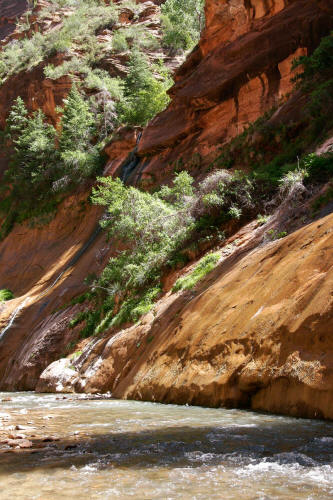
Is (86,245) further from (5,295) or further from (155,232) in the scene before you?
(155,232)

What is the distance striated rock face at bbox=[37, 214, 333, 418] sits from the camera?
6.85 m

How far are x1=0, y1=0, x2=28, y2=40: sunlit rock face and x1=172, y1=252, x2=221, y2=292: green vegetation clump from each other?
72.9 meters

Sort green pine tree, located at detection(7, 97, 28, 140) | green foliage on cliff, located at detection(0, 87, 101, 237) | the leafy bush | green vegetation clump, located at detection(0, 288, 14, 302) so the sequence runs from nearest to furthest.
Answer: green vegetation clump, located at detection(0, 288, 14, 302), the leafy bush, green foliage on cliff, located at detection(0, 87, 101, 237), green pine tree, located at detection(7, 97, 28, 140)

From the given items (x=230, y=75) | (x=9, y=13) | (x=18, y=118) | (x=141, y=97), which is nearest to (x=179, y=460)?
(x=230, y=75)

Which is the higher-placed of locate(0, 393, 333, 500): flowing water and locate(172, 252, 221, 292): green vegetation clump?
locate(172, 252, 221, 292): green vegetation clump

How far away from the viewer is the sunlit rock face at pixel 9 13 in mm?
74812

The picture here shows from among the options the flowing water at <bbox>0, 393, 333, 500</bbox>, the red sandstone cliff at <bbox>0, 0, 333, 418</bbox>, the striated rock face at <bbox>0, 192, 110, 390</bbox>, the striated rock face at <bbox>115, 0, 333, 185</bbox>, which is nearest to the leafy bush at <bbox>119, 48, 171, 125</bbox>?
the red sandstone cliff at <bbox>0, 0, 333, 418</bbox>

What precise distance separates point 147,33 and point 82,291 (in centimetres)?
3489

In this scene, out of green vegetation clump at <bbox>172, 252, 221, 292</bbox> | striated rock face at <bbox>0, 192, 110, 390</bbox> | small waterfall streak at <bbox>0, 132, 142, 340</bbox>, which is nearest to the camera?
green vegetation clump at <bbox>172, 252, 221, 292</bbox>

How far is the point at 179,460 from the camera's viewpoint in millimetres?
4758

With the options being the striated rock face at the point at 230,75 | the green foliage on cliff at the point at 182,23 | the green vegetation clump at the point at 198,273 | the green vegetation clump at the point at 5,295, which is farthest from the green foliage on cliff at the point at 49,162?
the green vegetation clump at the point at 198,273

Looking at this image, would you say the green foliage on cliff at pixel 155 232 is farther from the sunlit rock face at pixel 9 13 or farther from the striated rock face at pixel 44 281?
the sunlit rock face at pixel 9 13

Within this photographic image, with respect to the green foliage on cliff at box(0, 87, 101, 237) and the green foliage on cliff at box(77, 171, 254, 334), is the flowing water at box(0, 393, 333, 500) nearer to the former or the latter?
the green foliage on cliff at box(77, 171, 254, 334)

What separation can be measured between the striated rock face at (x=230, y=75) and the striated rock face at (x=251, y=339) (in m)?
12.9
